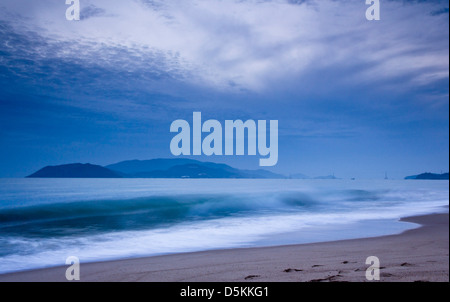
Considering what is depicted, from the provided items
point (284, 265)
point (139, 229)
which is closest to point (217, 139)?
point (284, 265)

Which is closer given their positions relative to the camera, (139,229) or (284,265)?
(284,265)

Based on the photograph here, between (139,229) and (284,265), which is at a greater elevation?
(284,265)

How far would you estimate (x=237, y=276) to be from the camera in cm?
363

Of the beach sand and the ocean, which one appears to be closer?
the beach sand

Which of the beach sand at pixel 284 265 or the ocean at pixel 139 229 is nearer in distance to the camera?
the beach sand at pixel 284 265

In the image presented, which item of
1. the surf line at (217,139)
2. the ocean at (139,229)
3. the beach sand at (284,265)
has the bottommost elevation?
the ocean at (139,229)

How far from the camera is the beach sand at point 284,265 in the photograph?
11.6 feet

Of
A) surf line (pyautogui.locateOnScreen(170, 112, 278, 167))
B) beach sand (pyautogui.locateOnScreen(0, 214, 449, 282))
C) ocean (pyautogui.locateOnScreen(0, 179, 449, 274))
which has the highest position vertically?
surf line (pyautogui.locateOnScreen(170, 112, 278, 167))

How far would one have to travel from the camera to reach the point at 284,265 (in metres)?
4.06

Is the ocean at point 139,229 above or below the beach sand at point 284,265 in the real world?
below

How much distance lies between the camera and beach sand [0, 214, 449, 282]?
139 inches

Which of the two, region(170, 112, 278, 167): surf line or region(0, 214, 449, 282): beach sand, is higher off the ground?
region(170, 112, 278, 167): surf line

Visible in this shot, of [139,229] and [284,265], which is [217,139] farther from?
[139,229]

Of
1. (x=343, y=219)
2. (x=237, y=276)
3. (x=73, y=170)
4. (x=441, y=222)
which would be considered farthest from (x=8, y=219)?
(x=441, y=222)
